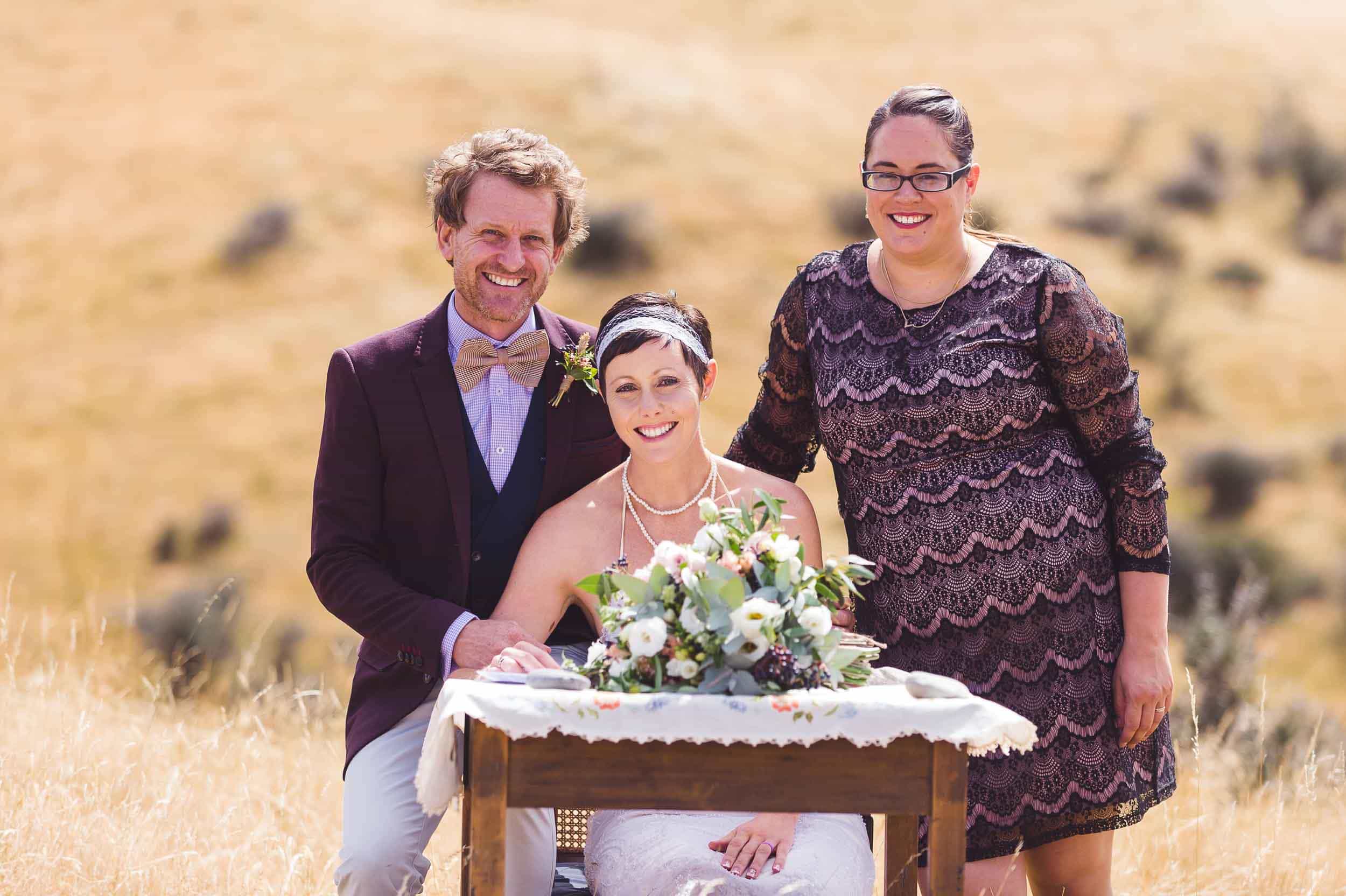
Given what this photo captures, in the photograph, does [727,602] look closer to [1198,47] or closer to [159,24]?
[159,24]

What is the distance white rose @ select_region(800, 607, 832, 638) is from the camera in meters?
2.71

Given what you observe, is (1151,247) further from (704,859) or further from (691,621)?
(691,621)

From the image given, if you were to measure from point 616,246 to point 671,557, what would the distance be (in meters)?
21.5

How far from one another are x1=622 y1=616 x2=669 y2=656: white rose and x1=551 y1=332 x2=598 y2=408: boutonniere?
49.5 inches

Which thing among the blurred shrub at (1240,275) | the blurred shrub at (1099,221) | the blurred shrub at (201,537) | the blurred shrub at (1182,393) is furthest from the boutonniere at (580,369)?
the blurred shrub at (1240,275)

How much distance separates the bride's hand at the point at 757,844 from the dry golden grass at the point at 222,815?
5.03ft

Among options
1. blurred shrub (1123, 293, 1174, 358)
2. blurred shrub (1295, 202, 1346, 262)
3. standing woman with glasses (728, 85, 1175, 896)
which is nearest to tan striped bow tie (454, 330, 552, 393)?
standing woman with glasses (728, 85, 1175, 896)

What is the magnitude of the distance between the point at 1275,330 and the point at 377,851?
24.2 meters

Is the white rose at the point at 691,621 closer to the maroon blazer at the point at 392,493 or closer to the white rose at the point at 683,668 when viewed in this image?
the white rose at the point at 683,668

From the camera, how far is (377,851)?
3416 mm

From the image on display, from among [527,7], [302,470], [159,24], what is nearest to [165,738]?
[302,470]

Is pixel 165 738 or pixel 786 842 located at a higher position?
pixel 786 842

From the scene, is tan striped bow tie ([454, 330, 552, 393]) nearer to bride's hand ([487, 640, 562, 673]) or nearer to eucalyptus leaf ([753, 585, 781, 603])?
bride's hand ([487, 640, 562, 673])

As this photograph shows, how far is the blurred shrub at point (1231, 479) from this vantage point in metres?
21.0
